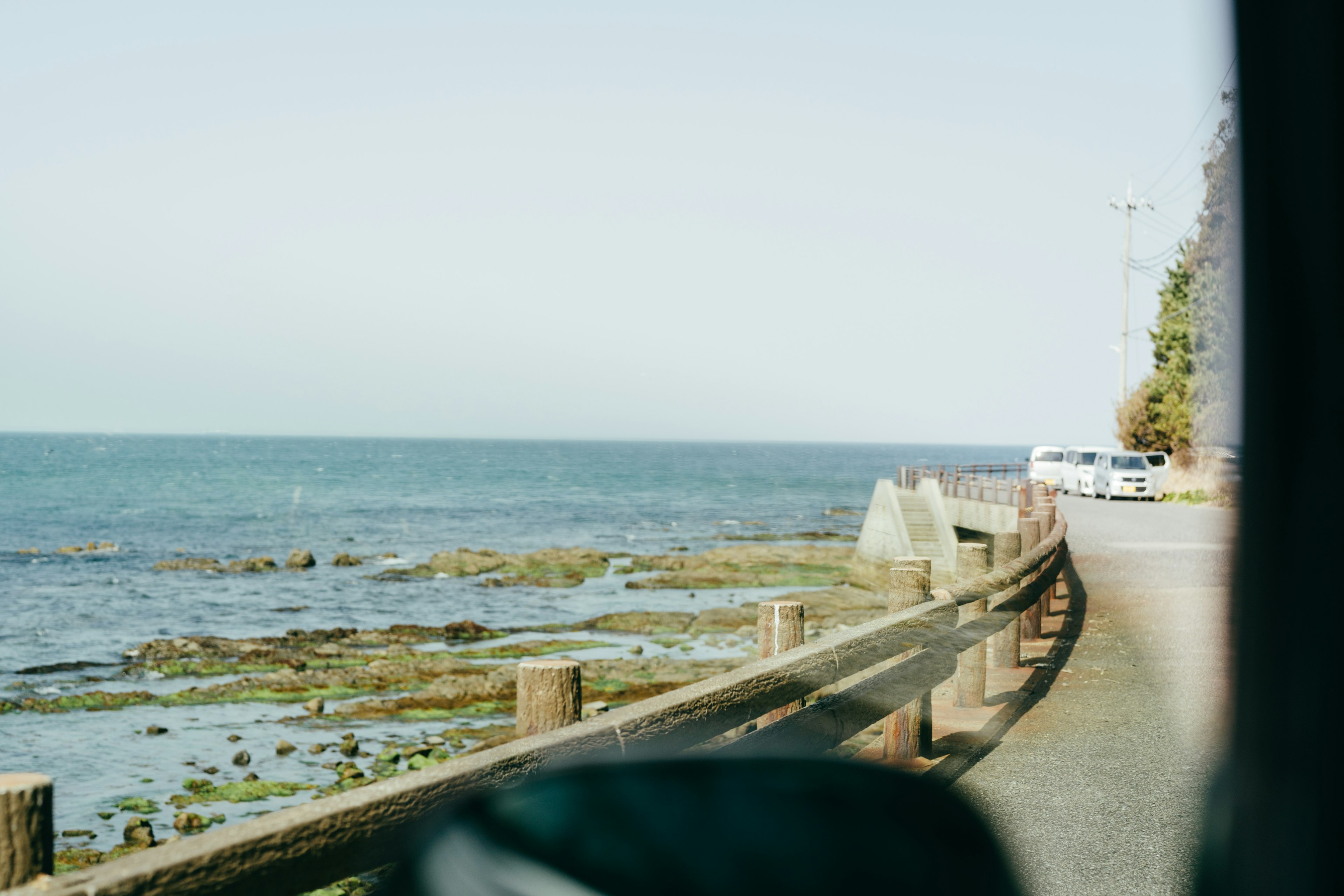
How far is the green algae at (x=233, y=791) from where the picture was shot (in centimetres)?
1330

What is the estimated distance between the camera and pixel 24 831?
1905 mm

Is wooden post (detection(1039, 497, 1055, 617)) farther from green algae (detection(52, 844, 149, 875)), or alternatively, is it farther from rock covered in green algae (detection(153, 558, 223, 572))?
rock covered in green algae (detection(153, 558, 223, 572))

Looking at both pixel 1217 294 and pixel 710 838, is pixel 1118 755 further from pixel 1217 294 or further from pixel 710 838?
pixel 710 838

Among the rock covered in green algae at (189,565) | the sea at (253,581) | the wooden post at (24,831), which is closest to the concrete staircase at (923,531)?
the sea at (253,581)

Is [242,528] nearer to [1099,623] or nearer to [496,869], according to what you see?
[1099,623]

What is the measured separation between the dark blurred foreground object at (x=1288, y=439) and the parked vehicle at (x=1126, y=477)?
123 ft

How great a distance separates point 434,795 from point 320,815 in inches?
11.8

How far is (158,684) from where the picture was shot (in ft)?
68.4

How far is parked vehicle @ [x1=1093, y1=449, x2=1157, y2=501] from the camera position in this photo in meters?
35.8

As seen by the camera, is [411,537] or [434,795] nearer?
[434,795]

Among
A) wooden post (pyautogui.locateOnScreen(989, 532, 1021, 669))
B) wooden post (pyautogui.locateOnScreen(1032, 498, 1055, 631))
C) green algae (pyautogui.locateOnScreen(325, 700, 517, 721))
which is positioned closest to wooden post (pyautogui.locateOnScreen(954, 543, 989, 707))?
wooden post (pyautogui.locateOnScreen(989, 532, 1021, 669))

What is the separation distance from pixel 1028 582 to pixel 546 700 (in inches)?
271

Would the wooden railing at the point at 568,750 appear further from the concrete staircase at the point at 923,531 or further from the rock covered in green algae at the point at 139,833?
the concrete staircase at the point at 923,531

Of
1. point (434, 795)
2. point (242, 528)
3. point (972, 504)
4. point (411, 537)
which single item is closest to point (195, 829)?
point (434, 795)
